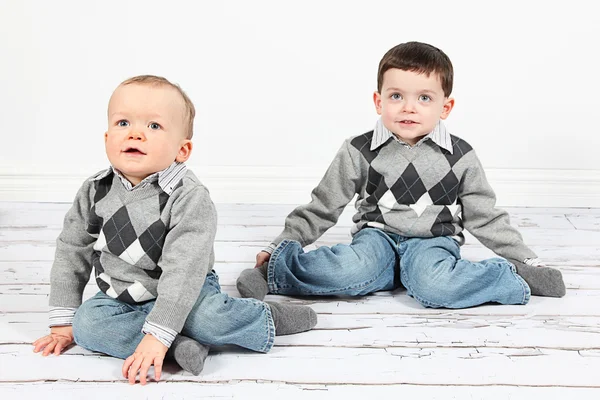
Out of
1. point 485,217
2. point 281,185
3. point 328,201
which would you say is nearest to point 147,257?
point 328,201

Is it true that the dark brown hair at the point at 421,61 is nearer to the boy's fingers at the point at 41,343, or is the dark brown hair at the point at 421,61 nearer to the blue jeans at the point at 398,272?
the blue jeans at the point at 398,272

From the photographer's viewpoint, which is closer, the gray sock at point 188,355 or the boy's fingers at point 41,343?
the gray sock at point 188,355

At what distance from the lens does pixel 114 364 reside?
4.45 ft

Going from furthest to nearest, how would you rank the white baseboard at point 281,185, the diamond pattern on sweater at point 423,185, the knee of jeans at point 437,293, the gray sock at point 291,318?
the white baseboard at point 281,185, the diamond pattern on sweater at point 423,185, the knee of jeans at point 437,293, the gray sock at point 291,318

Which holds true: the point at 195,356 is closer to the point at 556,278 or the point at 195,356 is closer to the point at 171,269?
the point at 171,269

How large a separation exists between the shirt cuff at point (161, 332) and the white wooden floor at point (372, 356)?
0.06 meters

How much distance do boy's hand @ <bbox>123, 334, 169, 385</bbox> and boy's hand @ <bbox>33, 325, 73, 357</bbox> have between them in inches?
6.8

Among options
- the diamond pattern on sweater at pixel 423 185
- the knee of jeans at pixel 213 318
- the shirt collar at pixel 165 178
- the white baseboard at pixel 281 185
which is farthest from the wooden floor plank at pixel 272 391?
the white baseboard at pixel 281 185

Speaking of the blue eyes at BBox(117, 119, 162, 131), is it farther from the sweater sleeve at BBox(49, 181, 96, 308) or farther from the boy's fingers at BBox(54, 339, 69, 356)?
the boy's fingers at BBox(54, 339, 69, 356)

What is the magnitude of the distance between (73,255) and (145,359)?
0.27 meters

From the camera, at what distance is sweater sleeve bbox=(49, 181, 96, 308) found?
56.2 inches

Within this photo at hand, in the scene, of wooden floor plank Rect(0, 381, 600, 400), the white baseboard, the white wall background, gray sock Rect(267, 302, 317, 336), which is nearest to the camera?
wooden floor plank Rect(0, 381, 600, 400)

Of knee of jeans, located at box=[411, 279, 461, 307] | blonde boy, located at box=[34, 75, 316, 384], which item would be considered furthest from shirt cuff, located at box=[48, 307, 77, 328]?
knee of jeans, located at box=[411, 279, 461, 307]

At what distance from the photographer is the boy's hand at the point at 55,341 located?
139cm
